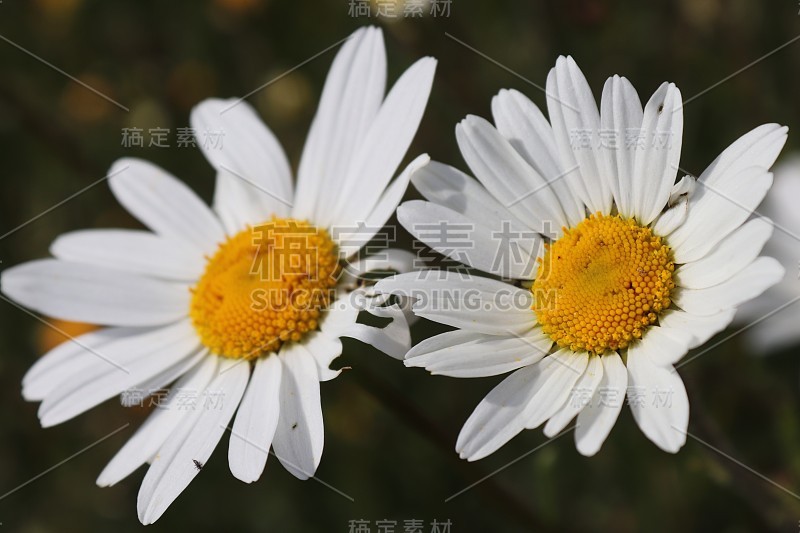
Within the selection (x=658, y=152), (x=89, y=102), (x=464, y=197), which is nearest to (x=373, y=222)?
(x=464, y=197)

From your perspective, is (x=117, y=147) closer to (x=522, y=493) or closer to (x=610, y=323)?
(x=522, y=493)

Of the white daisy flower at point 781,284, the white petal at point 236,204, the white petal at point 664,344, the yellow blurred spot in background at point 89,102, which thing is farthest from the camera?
the yellow blurred spot in background at point 89,102

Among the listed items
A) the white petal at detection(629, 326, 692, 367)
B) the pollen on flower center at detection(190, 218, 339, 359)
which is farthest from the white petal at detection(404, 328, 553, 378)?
the pollen on flower center at detection(190, 218, 339, 359)

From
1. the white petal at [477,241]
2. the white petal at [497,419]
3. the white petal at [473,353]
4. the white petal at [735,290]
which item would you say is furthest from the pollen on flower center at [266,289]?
the white petal at [735,290]

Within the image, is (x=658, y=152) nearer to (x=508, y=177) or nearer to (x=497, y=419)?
(x=508, y=177)

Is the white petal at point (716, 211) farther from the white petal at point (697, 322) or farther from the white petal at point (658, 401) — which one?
the white petal at point (658, 401)

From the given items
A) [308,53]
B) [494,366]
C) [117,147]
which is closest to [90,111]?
[117,147]
